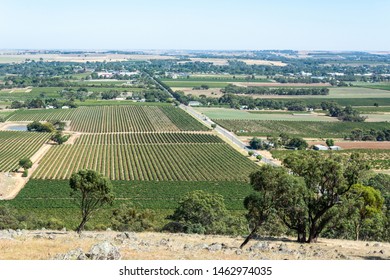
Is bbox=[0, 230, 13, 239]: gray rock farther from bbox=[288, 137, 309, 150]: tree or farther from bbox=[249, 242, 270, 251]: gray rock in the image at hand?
bbox=[288, 137, 309, 150]: tree

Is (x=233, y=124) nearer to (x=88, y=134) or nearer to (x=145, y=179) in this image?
(x=88, y=134)

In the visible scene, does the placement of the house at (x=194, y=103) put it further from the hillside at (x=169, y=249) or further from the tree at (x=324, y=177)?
the hillside at (x=169, y=249)

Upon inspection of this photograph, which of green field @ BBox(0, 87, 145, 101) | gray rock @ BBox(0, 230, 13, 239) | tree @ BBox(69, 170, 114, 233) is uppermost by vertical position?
tree @ BBox(69, 170, 114, 233)

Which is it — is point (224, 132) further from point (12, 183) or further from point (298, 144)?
point (12, 183)

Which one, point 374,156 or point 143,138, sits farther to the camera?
point 143,138

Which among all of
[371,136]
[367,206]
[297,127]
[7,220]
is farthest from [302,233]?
[297,127]

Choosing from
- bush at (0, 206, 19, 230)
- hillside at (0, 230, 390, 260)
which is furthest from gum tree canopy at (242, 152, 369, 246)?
bush at (0, 206, 19, 230)
